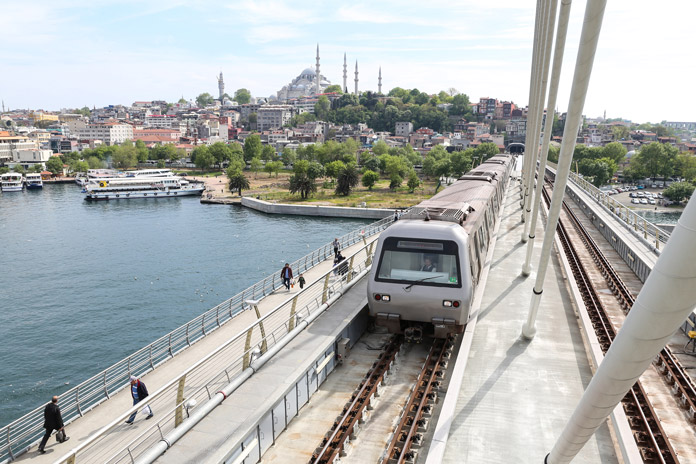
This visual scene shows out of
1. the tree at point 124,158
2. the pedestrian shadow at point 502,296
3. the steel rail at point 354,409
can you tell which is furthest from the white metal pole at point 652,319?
the tree at point 124,158

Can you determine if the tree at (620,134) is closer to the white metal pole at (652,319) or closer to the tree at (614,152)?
the tree at (614,152)

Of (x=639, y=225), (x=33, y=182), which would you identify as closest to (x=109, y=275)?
(x=639, y=225)

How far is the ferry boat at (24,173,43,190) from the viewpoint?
9469 cm

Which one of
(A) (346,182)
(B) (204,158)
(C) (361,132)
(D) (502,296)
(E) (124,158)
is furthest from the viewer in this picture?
(C) (361,132)

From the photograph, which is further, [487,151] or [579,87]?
[487,151]

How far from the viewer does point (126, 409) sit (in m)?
11.1

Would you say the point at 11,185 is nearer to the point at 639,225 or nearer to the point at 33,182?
the point at 33,182

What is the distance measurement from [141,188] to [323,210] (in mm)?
40640

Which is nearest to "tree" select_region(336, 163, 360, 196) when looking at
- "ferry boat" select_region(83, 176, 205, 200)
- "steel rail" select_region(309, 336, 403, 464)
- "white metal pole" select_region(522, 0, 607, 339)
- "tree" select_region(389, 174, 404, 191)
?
"tree" select_region(389, 174, 404, 191)

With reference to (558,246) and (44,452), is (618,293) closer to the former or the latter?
(558,246)

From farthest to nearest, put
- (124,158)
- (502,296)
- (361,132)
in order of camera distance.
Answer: (361,132)
(124,158)
(502,296)

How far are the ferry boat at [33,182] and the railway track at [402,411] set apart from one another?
104666mm

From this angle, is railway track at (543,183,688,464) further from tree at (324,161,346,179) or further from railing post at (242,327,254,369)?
tree at (324,161,346,179)

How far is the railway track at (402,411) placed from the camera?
23.9ft
